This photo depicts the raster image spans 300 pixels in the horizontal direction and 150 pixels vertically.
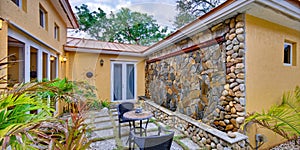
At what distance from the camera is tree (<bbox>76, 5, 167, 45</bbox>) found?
1381 centimetres

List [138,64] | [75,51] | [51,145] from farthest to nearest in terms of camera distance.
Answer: [138,64] → [75,51] → [51,145]

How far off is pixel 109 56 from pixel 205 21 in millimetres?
5241

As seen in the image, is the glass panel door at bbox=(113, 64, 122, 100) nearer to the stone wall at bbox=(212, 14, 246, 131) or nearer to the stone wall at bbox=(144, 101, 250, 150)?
the stone wall at bbox=(144, 101, 250, 150)

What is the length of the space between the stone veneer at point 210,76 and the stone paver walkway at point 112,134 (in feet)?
2.95

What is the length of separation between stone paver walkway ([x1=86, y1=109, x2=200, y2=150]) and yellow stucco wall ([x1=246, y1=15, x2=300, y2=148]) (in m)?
1.58

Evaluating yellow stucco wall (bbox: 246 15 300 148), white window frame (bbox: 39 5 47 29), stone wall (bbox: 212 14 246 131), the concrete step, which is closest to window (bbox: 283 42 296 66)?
yellow stucco wall (bbox: 246 15 300 148)

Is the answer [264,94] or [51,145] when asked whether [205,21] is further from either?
[51,145]

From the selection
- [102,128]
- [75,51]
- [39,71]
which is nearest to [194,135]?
[102,128]

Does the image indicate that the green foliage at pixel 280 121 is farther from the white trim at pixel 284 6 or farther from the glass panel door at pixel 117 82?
the glass panel door at pixel 117 82

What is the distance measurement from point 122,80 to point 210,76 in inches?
193

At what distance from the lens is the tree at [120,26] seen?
45.3ft

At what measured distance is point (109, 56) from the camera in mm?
7871

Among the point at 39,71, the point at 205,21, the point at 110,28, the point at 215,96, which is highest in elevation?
the point at 110,28

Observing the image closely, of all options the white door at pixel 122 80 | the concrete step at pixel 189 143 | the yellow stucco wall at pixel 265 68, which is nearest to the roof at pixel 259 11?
the yellow stucco wall at pixel 265 68
